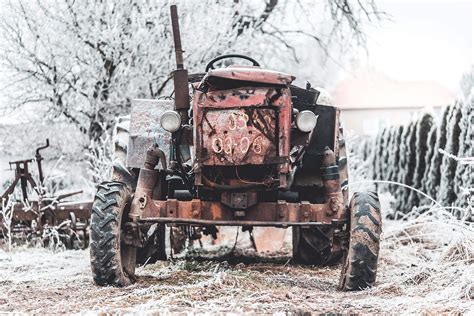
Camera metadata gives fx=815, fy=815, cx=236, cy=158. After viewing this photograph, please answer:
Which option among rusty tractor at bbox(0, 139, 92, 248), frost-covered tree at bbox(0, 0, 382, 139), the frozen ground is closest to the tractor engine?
the frozen ground

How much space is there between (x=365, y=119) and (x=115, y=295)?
43.2 metres

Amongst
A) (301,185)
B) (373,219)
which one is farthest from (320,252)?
(373,219)

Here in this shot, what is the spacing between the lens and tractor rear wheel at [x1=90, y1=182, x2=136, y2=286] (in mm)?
5688

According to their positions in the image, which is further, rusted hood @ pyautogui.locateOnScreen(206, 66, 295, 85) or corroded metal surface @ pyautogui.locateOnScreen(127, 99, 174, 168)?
corroded metal surface @ pyautogui.locateOnScreen(127, 99, 174, 168)

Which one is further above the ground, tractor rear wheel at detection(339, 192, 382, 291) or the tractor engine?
the tractor engine

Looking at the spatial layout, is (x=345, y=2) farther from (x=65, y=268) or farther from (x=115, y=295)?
(x=115, y=295)

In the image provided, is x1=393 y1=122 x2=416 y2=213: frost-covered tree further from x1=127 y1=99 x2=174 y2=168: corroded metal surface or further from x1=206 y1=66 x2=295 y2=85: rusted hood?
x1=206 y1=66 x2=295 y2=85: rusted hood

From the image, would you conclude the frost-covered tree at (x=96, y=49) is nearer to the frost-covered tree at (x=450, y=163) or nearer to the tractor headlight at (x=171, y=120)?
the frost-covered tree at (x=450, y=163)

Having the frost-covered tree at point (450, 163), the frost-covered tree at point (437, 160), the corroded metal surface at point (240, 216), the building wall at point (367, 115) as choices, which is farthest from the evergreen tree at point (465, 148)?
the building wall at point (367, 115)

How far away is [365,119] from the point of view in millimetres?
47594

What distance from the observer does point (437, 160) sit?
11359 millimetres

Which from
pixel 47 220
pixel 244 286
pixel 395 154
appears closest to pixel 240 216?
pixel 244 286

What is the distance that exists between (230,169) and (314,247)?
1998 mm

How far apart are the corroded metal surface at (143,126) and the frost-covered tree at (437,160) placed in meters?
5.32
